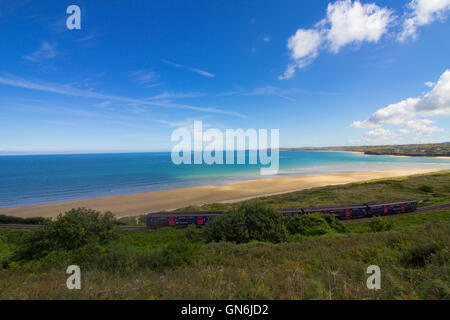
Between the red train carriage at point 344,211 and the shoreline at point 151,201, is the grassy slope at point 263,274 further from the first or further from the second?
the shoreline at point 151,201

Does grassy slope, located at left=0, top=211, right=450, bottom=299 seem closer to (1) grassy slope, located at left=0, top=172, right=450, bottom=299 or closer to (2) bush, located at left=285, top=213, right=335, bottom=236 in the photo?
(1) grassy slope, located at left=0, top=172, right=450, bottom=299

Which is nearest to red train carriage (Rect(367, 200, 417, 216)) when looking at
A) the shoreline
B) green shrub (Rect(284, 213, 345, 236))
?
green shrub (Rect(284, 213, 345, 236))

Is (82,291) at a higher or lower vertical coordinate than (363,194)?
higher

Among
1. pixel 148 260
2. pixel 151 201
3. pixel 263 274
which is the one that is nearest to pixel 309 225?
pixel 263 274
